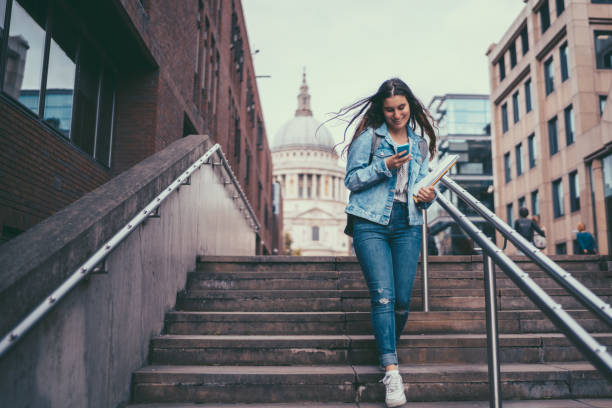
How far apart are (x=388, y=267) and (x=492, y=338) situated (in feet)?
2.40

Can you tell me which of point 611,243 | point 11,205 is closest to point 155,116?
point 11,205

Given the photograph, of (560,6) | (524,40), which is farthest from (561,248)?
(524,40)

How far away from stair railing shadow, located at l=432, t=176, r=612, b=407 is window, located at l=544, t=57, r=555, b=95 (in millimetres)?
26752

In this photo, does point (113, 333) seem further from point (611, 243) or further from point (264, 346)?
point (611, 243)

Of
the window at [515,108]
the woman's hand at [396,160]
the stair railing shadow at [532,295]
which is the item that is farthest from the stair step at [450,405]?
the window at [515,108]

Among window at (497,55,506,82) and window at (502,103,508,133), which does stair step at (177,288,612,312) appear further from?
window at (497,55,506,82)

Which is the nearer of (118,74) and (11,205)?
(11,205)

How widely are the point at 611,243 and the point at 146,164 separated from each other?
1952 cm

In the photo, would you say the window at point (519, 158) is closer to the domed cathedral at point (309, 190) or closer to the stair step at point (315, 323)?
the stair step at point (315, 323)

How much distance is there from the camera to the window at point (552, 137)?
27375mm

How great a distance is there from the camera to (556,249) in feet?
88.8

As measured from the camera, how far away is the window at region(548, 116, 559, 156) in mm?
27375

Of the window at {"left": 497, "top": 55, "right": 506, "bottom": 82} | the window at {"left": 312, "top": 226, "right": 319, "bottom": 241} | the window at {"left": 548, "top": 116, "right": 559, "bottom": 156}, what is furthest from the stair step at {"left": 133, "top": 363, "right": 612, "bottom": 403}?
the window at {"left": 312, "top": 226, "right": 319, "bottom": 241}

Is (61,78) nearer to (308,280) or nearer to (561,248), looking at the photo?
(308,280)
